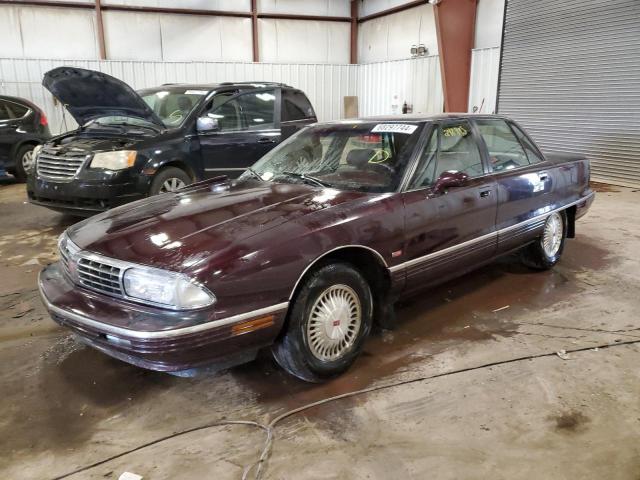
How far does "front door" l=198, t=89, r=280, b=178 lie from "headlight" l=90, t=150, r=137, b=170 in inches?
37.2

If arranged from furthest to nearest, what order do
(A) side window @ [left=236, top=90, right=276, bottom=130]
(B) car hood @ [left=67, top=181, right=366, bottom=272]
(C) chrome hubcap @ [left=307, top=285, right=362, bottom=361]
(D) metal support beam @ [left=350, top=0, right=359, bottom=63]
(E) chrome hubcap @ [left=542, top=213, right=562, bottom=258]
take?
1. (D) metal support beam @ [left=350, top=0, right=359, bottom=63]
2. (A) side window @ [left=236, top=90, right=276, bottom=130]
3. (E) chrome hubcap @ [left=542, top=213, right=562, bottom=258]
4. (C) chrome hubcap @ [left=307, top=285, right=362, bottom=361]
5. (B) car hood @ [left=67, top=181, right=366, bottom=272]

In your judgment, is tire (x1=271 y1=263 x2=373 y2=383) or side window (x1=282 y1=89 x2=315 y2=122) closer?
tire (x1=271 y1=263 x2=373 y2=383)

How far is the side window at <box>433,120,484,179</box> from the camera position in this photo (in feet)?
11.4

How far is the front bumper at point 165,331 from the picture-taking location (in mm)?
2273

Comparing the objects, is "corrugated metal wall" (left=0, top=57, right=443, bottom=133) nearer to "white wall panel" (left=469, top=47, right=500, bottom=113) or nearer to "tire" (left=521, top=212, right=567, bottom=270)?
"white wall panel" (left=469, top=47, right=500, bottom=113)

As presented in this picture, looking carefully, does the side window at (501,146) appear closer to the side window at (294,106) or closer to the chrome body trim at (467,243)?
the chrome body trim at (467,243)

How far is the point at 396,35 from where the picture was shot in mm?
13805

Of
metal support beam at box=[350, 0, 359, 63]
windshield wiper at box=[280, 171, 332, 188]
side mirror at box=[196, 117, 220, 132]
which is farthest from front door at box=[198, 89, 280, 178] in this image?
metal support beam at box=[350, 0, 359, 63]

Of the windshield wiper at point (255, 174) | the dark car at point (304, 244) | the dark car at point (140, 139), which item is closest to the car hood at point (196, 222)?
the dark car at point (304, 244)

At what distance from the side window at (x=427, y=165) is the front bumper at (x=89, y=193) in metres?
3.42

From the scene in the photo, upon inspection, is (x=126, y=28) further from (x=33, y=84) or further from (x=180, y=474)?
(x=180, y=474)

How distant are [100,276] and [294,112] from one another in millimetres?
5207

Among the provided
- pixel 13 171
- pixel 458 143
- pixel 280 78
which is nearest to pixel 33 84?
pixel 13 171

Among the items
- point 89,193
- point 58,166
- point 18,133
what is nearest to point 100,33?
point 18,133
